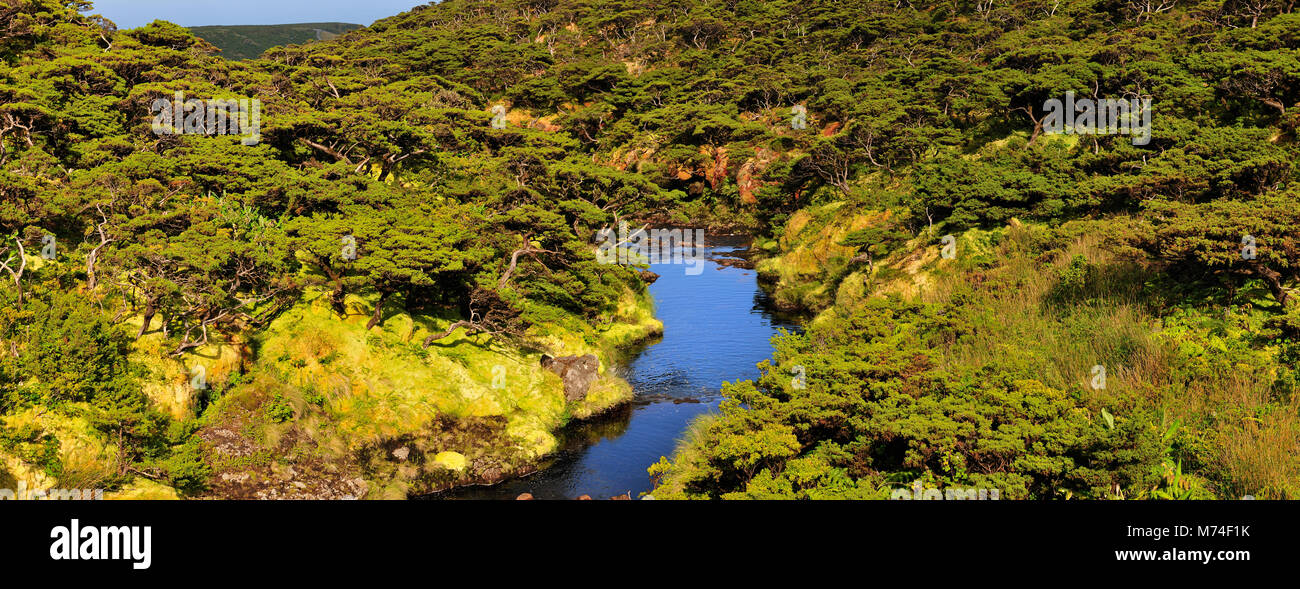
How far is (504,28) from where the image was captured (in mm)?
102875

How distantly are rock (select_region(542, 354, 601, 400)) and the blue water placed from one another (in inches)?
49.5

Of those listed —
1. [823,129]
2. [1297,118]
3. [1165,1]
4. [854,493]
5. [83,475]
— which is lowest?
[83,475]

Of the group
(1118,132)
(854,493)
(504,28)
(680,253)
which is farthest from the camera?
(504,28)

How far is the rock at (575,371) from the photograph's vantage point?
25.4m

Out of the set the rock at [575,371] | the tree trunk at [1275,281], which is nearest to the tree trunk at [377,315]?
the rock at [575,371]

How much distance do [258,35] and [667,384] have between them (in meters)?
178

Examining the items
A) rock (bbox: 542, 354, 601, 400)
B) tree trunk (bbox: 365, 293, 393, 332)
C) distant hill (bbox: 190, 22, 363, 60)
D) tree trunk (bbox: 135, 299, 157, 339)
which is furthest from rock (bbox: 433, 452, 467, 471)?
distant hill (bbox: 190, 22, 363, 60)

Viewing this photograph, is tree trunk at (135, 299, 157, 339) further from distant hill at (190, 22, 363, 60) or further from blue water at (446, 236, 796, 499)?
distant hill at (190, 22, 363, 60)

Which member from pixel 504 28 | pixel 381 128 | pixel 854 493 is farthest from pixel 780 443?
pixel 504 28

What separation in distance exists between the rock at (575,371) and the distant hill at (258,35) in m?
147

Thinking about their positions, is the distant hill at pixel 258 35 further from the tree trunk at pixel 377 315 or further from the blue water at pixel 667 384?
the tree trunk at pixel 377 315

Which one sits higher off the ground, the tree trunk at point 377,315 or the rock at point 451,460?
the tree trunk at point 377,315

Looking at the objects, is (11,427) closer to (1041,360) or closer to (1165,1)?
(1041,360)
